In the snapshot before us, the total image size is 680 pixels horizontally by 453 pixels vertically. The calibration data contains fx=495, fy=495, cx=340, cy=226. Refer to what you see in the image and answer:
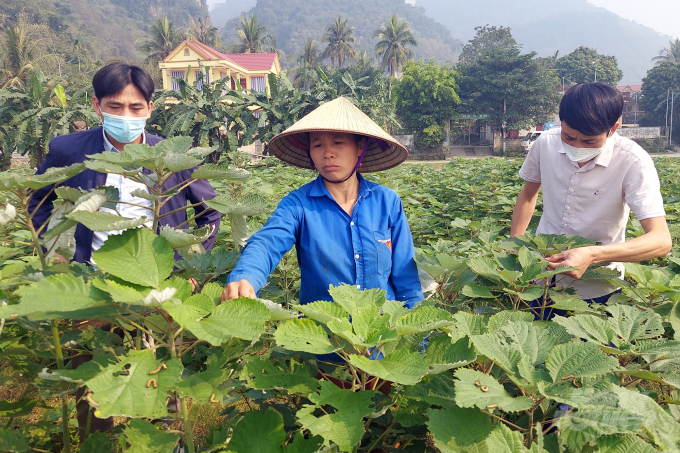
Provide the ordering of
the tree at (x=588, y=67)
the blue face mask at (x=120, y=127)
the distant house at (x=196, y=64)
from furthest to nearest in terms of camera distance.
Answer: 1. the tree at (x=588, y=67)
2. the distant house at (x=196, y=64)
3. the blue face mask at (x=120, y=127)

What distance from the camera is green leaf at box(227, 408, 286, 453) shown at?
84 centimetres

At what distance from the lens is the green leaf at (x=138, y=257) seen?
2.62 feet

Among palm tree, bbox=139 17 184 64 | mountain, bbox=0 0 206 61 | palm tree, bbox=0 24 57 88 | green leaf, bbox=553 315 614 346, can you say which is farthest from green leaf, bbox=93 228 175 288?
mountain, bbox=0 0 206 61

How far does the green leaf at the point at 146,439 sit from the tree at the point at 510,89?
37.7 metres

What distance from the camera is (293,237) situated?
5.27ft

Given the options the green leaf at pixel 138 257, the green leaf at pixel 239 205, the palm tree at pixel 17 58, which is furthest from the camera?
the palm tree at pixel 17 58

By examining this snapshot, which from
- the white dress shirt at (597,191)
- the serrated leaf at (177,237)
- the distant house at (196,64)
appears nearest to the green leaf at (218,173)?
the serrated leaf at (177,237)

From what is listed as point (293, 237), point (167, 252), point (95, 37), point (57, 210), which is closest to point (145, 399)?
point (167, 252)

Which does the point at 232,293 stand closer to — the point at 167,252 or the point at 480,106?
the point at 167,252

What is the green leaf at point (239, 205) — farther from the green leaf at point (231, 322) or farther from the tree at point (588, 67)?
the tree at point (588, 67)

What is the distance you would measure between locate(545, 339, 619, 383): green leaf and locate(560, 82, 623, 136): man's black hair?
124cm

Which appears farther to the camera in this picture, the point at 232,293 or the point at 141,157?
the point at 232,293

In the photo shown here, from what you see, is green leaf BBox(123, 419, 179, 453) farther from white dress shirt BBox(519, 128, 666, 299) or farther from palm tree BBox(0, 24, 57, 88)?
palm tree BBox(0, 24, 57, 88)

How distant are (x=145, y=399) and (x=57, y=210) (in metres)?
0.55
